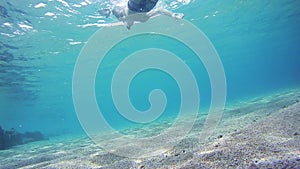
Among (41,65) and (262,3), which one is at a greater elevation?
(262,3)

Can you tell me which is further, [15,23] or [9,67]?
[9,67]

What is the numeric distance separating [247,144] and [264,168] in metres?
1.42

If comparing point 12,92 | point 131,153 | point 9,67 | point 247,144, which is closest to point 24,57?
point 9,67

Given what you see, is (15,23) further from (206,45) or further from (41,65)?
(206,45)

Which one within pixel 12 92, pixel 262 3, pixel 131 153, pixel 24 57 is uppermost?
pixel 262 3

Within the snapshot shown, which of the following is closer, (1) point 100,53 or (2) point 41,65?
(2) point 41,65

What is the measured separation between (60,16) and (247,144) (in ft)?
64.0

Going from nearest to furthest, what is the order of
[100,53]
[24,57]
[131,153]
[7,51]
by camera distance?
[131,153]
[7,51]
[24,57]
[100,53]

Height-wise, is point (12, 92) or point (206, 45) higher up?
point (206, 45)

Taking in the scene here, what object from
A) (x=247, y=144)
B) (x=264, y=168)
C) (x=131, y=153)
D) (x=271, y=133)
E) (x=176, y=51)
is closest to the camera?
(x=264, y=168)

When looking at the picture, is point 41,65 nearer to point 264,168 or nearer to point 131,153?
point 131,153

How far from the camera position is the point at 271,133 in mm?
5707

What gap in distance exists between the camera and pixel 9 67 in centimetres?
2741

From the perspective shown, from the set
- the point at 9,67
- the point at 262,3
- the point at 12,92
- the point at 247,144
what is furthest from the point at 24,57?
the point at 262,3
